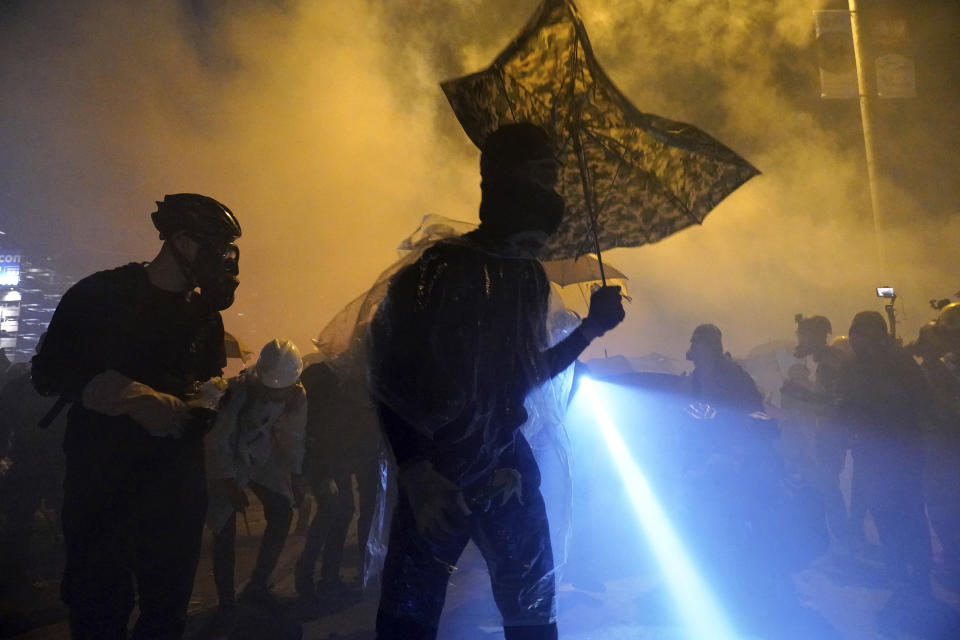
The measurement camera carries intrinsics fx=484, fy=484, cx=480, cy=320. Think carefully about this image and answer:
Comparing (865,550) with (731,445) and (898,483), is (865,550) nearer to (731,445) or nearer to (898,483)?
(898,483)

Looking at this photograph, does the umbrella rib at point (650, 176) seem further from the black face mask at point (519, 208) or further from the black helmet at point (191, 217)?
the black helmet at point (191, 217)

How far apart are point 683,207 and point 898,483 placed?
345 cm

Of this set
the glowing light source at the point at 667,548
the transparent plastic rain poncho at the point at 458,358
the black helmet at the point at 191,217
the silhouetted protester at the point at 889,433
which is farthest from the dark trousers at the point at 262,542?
the silhouetted protester at the point at 889,433

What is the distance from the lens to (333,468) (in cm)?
397

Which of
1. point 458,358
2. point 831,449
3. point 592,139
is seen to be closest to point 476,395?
point 458,358

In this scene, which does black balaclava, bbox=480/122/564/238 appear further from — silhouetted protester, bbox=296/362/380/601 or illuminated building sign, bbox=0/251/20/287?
illuminated building sign, bbox=0/251/20/287

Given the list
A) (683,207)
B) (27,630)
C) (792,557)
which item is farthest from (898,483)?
(27,630)

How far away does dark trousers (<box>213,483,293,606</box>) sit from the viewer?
3.21 metres

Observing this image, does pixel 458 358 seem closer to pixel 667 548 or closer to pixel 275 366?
pixel 275 366

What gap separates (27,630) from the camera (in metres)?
3.10

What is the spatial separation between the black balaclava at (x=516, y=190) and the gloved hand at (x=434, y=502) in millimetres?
672

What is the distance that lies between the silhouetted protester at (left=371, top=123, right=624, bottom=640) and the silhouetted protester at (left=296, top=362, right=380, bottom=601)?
Answer: 2615 mm

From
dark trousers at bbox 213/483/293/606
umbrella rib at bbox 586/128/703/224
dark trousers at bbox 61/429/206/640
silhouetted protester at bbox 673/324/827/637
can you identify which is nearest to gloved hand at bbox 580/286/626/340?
umbrella rib at bbox 586/128/703/224

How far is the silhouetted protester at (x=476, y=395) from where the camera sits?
1173 mm
